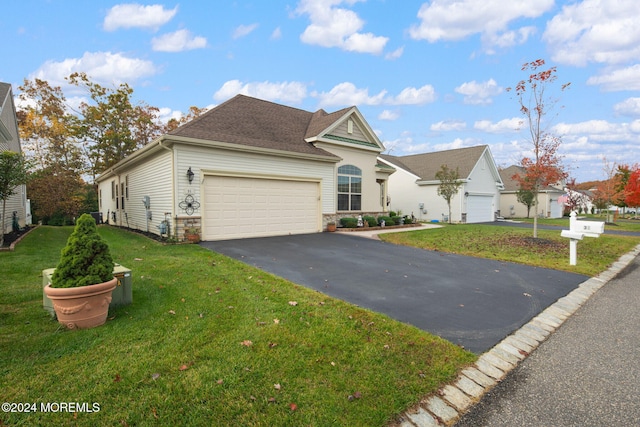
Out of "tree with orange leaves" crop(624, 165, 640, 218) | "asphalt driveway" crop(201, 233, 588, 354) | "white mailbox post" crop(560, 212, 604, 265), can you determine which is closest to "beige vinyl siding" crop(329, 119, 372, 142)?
"asphalt driveway" crop(201, 233, 588, 354)

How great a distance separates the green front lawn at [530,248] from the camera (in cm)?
786

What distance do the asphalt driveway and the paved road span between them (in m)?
0.51

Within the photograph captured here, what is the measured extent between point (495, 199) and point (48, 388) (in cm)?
2906

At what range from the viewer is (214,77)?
15070mm

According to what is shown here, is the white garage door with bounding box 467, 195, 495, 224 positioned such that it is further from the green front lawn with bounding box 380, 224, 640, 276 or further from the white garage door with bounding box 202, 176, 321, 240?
the white garage door with bounding box 202, 176, 321, 240

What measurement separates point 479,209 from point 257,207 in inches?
751

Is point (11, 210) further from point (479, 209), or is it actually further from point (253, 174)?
point (479, 209)

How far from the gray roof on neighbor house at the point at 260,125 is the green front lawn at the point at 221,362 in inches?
307

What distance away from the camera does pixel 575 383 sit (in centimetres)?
287

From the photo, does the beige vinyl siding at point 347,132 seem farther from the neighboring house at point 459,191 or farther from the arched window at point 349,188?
the neighboring house at point 459,191

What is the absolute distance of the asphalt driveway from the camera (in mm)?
4125

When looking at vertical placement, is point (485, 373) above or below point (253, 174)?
below

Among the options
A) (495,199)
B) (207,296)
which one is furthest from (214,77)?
(495,199)

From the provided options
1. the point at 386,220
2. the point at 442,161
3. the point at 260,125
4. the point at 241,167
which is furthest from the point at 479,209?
the point at 241,167
